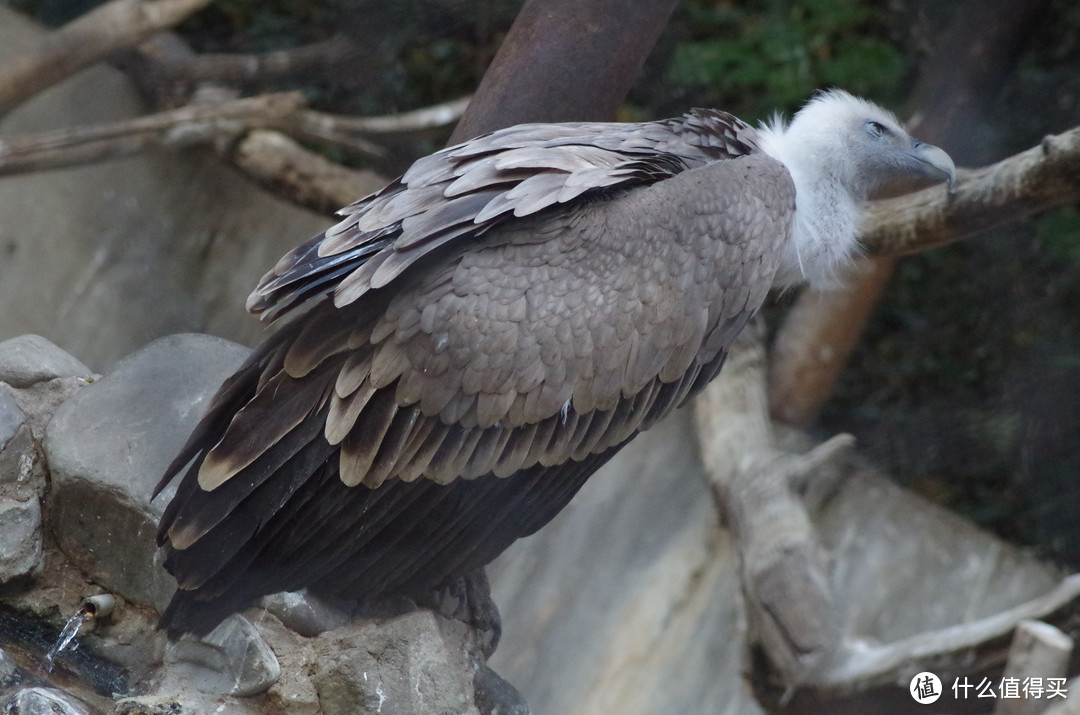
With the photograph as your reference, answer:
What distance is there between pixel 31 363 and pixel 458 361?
1209 mm

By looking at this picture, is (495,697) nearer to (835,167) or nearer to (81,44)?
(835,167)

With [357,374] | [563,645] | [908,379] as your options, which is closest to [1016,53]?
[908,379]

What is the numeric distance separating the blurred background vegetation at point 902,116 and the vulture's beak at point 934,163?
5.76 ft

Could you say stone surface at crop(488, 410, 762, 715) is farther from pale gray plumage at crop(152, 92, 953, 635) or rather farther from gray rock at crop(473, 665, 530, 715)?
pale gray plumage at crop(152, 92, 953, 635)

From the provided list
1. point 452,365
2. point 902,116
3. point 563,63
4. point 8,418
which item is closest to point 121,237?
point 8,418

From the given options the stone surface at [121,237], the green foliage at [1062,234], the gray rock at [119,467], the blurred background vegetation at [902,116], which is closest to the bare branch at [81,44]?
the stone surface at [121,237]

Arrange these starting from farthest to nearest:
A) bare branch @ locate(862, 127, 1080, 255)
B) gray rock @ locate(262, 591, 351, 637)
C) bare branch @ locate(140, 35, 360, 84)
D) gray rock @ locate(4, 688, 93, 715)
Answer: bare branch @ locate(140, 35, 360, 84) < bare branch @ locate(862, 127, 1080, 255) < gray rock @ locate(262, 591, 351, 637) < gray rock @ locate(4, 688, 93, 715)

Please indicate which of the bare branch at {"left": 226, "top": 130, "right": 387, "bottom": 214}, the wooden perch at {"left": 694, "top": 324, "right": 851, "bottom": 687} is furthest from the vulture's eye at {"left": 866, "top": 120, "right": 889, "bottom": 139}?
the bare branch at {"left": 226, "top": 130, "right": 387, "bottom": 214}

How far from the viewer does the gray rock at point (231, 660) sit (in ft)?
7.88

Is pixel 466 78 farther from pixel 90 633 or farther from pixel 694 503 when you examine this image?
pixel 90 633

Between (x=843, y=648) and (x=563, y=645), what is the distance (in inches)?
60.5

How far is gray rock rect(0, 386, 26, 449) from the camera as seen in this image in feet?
8.71

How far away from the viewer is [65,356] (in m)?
2.98

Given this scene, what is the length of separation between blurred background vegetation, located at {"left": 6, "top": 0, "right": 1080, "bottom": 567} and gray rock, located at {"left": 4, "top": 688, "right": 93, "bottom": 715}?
368 cm
